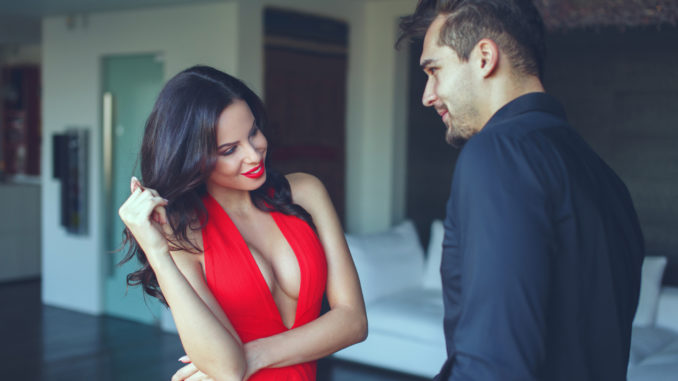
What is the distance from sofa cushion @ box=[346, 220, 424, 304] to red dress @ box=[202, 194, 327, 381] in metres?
3.01

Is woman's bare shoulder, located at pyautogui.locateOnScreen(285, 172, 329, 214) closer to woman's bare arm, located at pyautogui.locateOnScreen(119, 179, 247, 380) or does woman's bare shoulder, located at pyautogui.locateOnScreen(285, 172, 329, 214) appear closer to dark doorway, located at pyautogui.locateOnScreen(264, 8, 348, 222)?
woman's bare arm, located at pyautogui.locateOnScreen(119, 179, 247, 380)

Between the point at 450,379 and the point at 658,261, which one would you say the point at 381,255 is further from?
the point at 450,379

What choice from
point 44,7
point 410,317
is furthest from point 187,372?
point 44,7

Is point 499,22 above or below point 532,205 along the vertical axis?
above

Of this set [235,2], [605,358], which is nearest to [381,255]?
[235,2]

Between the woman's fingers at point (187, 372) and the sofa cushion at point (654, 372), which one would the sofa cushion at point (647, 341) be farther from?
the woman's fingers at point (187, 372)

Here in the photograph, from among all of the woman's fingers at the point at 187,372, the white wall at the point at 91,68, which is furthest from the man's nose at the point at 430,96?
the white wall at the point at 91,68

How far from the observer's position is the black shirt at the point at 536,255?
38.5 inches

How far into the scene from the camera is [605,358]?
3.67 feet

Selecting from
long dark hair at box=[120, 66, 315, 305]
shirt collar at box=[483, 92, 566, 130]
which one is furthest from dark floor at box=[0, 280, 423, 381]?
shirt collar at box=[483, 92, 566, 130]

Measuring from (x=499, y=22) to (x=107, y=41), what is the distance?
5337 millimetres

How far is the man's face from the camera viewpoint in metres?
1.19

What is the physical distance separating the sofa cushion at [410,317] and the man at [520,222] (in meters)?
3.07

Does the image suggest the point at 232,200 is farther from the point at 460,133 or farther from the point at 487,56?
the point at 487,56
